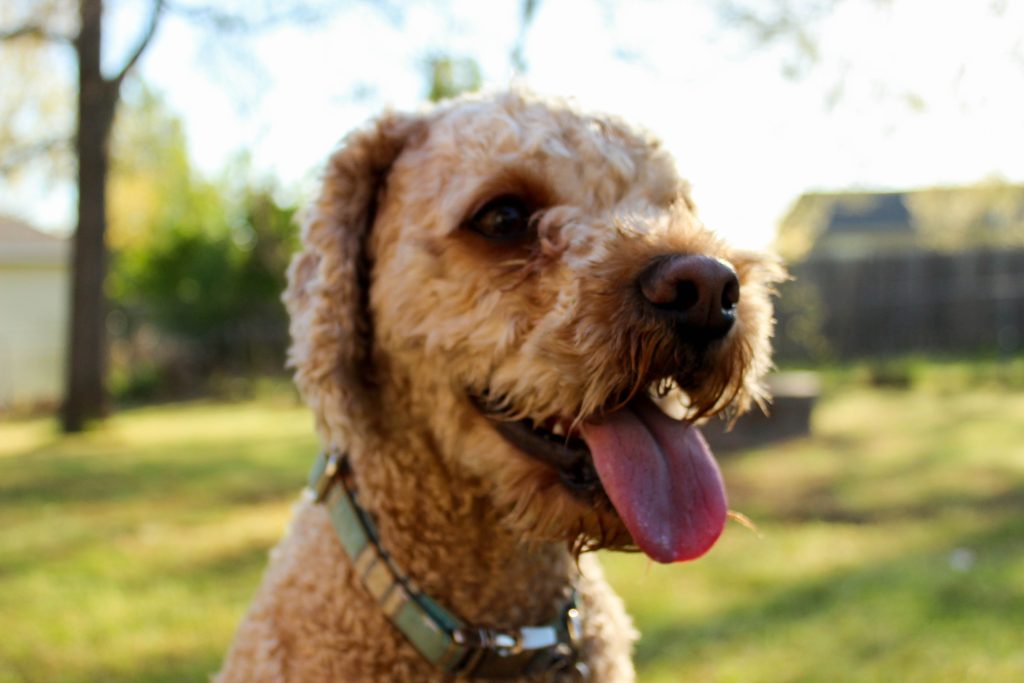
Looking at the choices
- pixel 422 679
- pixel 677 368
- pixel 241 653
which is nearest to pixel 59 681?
pixel 241 653

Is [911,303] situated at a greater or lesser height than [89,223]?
lesser

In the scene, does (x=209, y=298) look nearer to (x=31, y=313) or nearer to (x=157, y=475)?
(x=31, y=313)

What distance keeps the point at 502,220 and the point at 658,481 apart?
67 cm

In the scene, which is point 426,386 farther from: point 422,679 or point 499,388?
point 422,679

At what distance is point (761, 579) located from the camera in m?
4.57

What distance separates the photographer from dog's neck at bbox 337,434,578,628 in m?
1.87

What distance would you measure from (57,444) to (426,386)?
1003 centimetres

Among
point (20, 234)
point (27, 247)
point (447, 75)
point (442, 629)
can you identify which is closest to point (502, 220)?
point (442, 629)

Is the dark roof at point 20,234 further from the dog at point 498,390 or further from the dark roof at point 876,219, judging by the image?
the dark roof at point 876,219

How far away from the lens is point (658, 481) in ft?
5.50

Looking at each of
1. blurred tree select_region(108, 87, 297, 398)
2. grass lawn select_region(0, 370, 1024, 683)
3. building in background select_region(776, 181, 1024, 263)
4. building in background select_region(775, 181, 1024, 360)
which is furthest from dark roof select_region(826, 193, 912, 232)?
grass lawn select_region(0, 370, 1024, 683)

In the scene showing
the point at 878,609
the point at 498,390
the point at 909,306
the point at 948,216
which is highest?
the point at 498,390

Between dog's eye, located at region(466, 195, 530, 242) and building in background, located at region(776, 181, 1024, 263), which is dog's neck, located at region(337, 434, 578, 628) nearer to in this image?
dog's eye, located at region(466, 195, 530, 242)

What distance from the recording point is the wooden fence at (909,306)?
59.3ft
